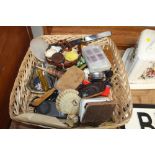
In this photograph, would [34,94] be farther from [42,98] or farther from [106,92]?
[106,92]

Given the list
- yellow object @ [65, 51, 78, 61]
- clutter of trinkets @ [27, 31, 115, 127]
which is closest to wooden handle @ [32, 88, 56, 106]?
clutter of trinkets @ [27, 31, 115, 127]

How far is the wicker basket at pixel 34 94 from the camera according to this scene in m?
0.61

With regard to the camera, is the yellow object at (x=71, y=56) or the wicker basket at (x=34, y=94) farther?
the yellow object at (x=71, y=56)

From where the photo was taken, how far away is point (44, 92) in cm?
74

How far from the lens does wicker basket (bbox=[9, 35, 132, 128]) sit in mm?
611

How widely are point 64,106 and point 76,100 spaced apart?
0.04 m

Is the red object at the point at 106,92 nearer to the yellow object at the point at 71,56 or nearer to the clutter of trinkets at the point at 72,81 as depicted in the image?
the clutter of trinkets at the point at 72,81

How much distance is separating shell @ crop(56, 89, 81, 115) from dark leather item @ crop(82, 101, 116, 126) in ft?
0.20

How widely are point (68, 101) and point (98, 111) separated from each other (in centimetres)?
11

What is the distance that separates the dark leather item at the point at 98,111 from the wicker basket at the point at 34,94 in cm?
4

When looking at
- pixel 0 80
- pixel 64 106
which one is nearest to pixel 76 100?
pixel 64 106

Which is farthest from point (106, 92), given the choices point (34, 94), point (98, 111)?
point (34, 94)

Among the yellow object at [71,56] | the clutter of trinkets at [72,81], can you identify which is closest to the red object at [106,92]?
the clutter of trinkets at [72,81]
